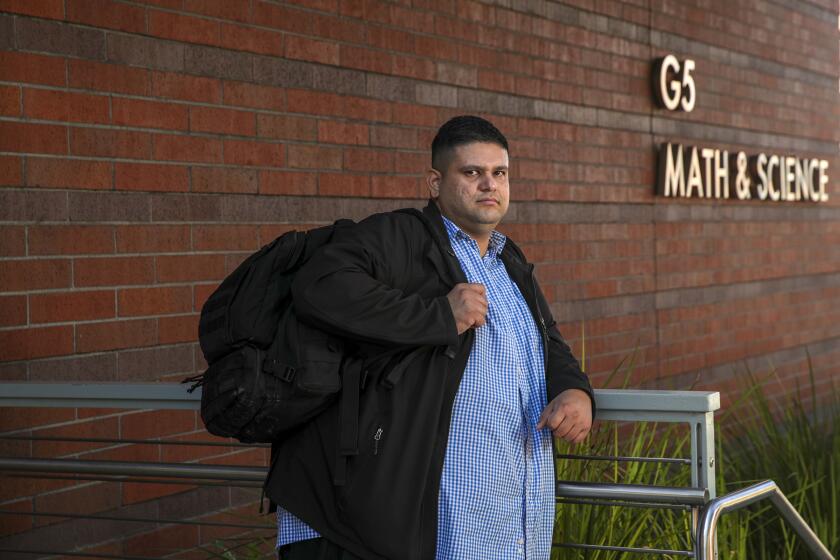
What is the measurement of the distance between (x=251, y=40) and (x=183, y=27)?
44 centimetres

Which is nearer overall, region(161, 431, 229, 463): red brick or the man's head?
the man's head

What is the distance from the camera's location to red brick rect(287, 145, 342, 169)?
5.99m

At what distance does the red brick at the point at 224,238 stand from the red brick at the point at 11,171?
961 millimetres

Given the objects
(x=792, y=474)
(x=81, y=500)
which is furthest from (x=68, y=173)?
(x=792, y=474)

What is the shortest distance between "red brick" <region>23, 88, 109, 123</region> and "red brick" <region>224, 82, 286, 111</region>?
759mm

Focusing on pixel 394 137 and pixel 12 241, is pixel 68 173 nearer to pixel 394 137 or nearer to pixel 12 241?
pixel 12 241

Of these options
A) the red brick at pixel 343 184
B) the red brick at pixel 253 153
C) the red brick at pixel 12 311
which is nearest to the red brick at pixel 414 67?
the red brick at pixel 343 184

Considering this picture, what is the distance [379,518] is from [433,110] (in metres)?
4.41

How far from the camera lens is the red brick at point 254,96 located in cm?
563

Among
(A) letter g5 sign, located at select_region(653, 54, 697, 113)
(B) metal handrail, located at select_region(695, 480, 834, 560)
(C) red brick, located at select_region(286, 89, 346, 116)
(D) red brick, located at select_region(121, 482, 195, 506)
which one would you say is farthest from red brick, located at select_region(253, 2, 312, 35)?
(A) letter g5 sign, located at select_region(653, 54, 697, 113)

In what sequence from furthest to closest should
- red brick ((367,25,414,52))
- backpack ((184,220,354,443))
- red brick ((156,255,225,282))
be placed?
red brick ((367,25,414,52)) < red brick ((156,255,225,282)) < backpack ((184,220,354,443))

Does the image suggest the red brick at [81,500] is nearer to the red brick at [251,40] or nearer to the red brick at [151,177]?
the red brick at [151,177]

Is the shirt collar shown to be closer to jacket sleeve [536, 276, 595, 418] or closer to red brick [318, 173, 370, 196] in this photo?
jacket sleeve [536, 276, 595, 418]

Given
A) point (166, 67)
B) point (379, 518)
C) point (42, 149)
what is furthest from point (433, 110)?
point (379, 518)
